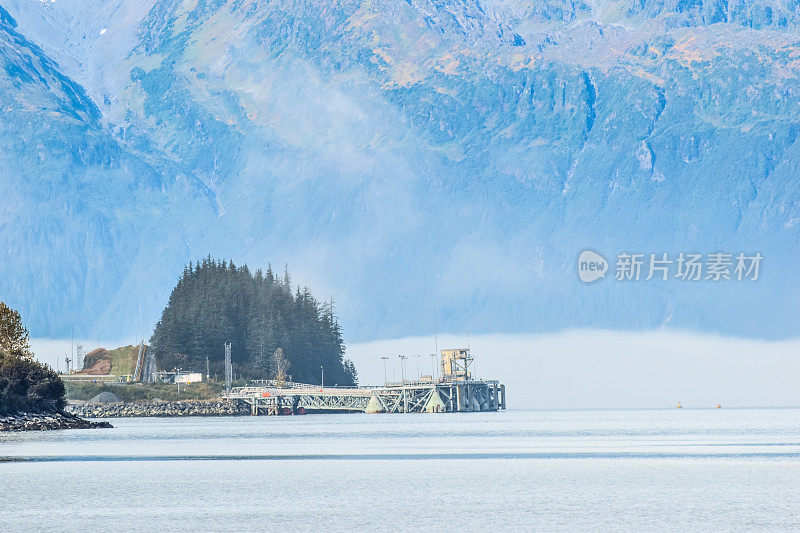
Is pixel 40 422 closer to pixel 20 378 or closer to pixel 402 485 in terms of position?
pixel 20 378

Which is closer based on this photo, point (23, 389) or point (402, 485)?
point (402, 485)

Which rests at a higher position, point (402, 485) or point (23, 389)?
point (23, 389)

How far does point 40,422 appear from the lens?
167875mm

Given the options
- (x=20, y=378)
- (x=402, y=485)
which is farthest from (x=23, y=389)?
(x=402, y=485)

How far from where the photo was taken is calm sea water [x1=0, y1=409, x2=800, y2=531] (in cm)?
6384

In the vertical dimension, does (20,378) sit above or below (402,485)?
above

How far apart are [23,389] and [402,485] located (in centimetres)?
9684

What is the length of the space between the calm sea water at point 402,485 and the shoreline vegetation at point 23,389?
Result: 25.6 m

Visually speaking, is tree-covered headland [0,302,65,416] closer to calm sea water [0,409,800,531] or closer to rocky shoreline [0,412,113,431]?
rocky shoreline [0,412,113,431]

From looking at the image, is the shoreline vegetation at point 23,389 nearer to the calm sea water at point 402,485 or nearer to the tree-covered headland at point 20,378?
the tree-covered headland at point 20,378

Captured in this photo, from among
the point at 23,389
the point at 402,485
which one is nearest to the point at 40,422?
the point at 23,389

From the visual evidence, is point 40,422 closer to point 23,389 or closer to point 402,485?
point 23,389

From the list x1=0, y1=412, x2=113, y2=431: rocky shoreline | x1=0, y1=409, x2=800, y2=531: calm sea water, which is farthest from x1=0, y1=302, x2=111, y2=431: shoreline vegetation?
x1=0, y1=409, x2=800, y2=531: calm sea water

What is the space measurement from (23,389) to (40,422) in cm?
501
